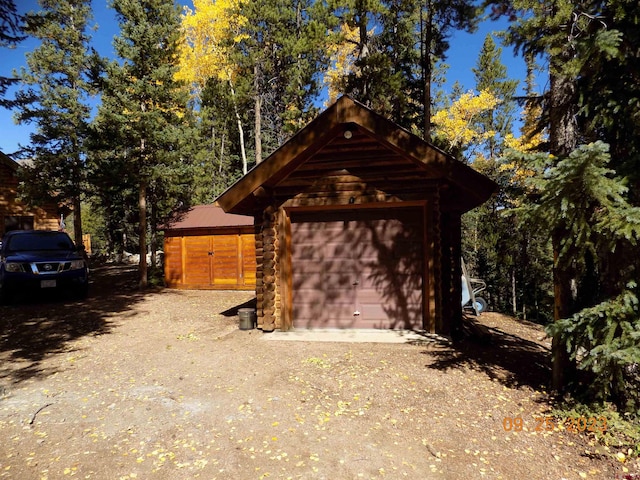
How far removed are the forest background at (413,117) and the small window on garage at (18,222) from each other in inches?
70.1

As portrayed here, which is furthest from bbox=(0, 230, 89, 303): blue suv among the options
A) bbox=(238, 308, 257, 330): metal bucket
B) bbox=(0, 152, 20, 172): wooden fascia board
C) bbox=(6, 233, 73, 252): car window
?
bbox=(0, 152, 20, 172): wooden fascia board

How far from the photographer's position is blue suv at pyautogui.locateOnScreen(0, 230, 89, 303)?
10891 millimetres

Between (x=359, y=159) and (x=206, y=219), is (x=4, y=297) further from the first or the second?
(x=359, y=159)

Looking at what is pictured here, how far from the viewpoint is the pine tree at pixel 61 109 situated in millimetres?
17953

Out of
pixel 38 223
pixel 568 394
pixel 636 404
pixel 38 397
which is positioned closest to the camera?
pixel 636 404

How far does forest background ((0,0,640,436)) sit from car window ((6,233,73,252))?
13.6 feet

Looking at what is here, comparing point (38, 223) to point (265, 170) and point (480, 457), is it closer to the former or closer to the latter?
point (265, 170)

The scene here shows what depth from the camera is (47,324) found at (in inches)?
363

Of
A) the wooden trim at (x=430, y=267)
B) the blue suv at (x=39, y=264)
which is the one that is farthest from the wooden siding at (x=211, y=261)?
the wooden trim at (x=430, y=267)

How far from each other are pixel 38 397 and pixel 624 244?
7.95 m

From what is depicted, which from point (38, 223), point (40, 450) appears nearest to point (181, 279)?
point (38, 223)

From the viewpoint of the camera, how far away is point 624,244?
440 cm

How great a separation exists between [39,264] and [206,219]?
669 centimetres

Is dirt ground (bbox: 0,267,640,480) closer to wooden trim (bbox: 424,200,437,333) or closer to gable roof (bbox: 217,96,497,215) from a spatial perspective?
wooden trim (bbox: 424,200,437,333)
